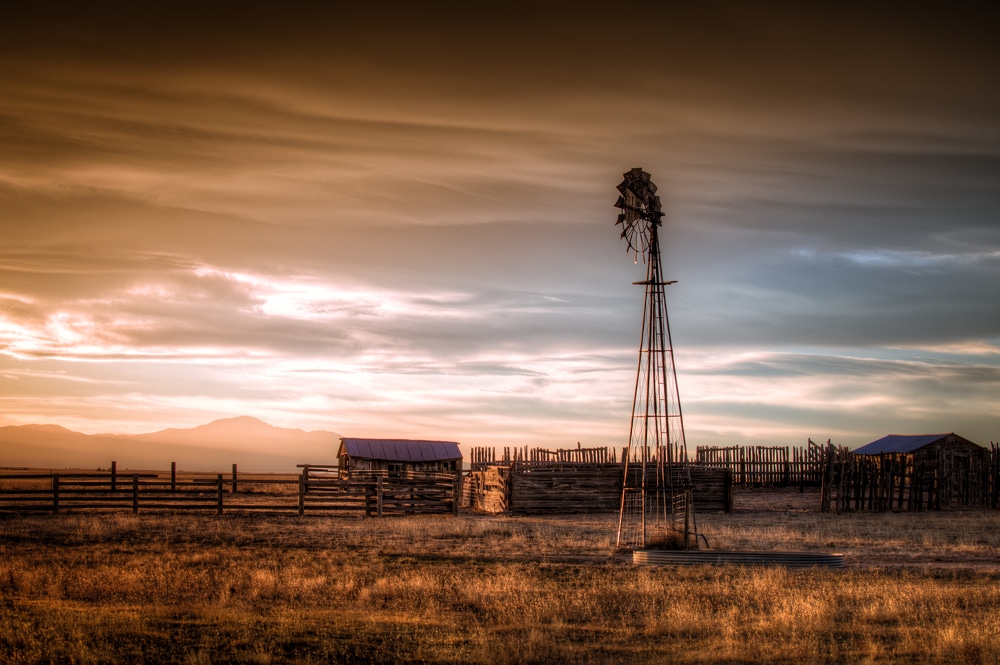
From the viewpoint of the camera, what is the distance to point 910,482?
38.9m

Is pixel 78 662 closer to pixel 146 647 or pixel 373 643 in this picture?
pixel 146 647

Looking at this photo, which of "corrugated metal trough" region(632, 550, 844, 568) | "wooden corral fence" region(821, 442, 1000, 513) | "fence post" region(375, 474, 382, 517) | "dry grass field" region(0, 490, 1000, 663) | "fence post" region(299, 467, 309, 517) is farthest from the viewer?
"wooden corral fence" region(821, 442, 1000, 513)

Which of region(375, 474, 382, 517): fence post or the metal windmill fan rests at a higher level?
the metal windmill fan

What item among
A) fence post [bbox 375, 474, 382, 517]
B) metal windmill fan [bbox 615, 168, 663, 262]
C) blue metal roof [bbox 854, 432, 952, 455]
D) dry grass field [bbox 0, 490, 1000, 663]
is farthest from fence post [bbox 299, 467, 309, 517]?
blue metal roof [bbox 854, 432, 952, 455]

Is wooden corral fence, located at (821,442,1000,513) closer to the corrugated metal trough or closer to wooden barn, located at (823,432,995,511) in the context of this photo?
wooden barn, located at (823,432,995,511)

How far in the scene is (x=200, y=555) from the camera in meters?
19.8

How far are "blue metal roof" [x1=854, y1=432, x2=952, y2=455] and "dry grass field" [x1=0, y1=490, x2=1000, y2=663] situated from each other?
29.7 metres

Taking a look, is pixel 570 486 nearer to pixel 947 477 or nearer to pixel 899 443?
pixel 947 477

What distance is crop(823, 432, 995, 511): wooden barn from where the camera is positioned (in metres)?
37.4

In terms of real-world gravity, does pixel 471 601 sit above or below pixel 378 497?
above

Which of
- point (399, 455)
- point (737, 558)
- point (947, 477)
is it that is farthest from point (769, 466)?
point (737, 558)

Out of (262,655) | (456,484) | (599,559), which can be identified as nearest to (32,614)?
(262,655)

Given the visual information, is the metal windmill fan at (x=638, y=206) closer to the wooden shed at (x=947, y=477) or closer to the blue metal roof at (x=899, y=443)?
the wooden shed at (x=947, y=477)

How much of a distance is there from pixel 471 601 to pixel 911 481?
2990 centimetres
